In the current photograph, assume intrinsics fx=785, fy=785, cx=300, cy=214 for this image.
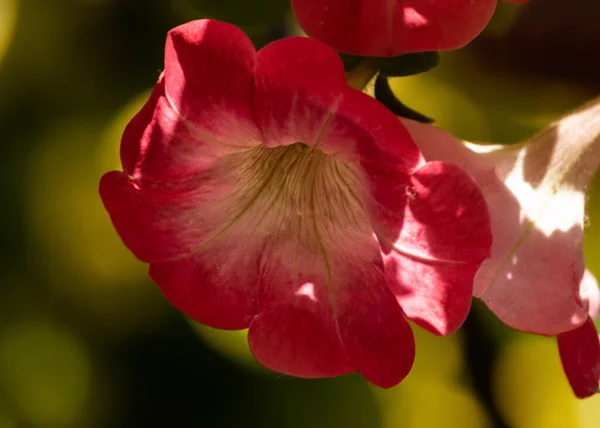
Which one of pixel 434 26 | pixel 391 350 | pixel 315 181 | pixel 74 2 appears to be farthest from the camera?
pixel 74 2

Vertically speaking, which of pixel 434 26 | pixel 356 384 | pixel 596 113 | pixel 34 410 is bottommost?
pixel 356 384

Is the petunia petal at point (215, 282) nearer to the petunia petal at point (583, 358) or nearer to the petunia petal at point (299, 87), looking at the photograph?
the petunia petal at point (299, 87)

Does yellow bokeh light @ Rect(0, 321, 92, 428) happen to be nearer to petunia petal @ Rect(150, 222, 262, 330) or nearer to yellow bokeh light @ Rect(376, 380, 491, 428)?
yellow bokeh light @ Rect(376, 380, 491, 428)

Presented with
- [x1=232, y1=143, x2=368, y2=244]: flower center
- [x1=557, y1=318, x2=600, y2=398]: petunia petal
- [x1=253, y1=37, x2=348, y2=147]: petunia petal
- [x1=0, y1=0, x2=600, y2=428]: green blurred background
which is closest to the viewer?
[x1=253, y1=37, x2=348, y2=147]: petunia petal

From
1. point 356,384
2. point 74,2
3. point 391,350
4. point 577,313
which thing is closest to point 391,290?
point 391,350

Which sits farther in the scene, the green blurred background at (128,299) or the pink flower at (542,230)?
the green blurred background at (128,299)

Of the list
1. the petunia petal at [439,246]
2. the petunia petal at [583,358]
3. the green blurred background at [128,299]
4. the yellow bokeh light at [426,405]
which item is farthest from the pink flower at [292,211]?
the yellow bokeh light at [426,405]

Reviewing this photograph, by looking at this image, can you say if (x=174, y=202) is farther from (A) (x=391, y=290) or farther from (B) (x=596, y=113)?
(B) (x=596, y=113)

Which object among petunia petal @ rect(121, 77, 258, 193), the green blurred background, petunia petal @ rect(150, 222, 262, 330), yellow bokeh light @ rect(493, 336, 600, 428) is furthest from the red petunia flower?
yellow bokeh light @ rect(493, 336, 600, 428)
